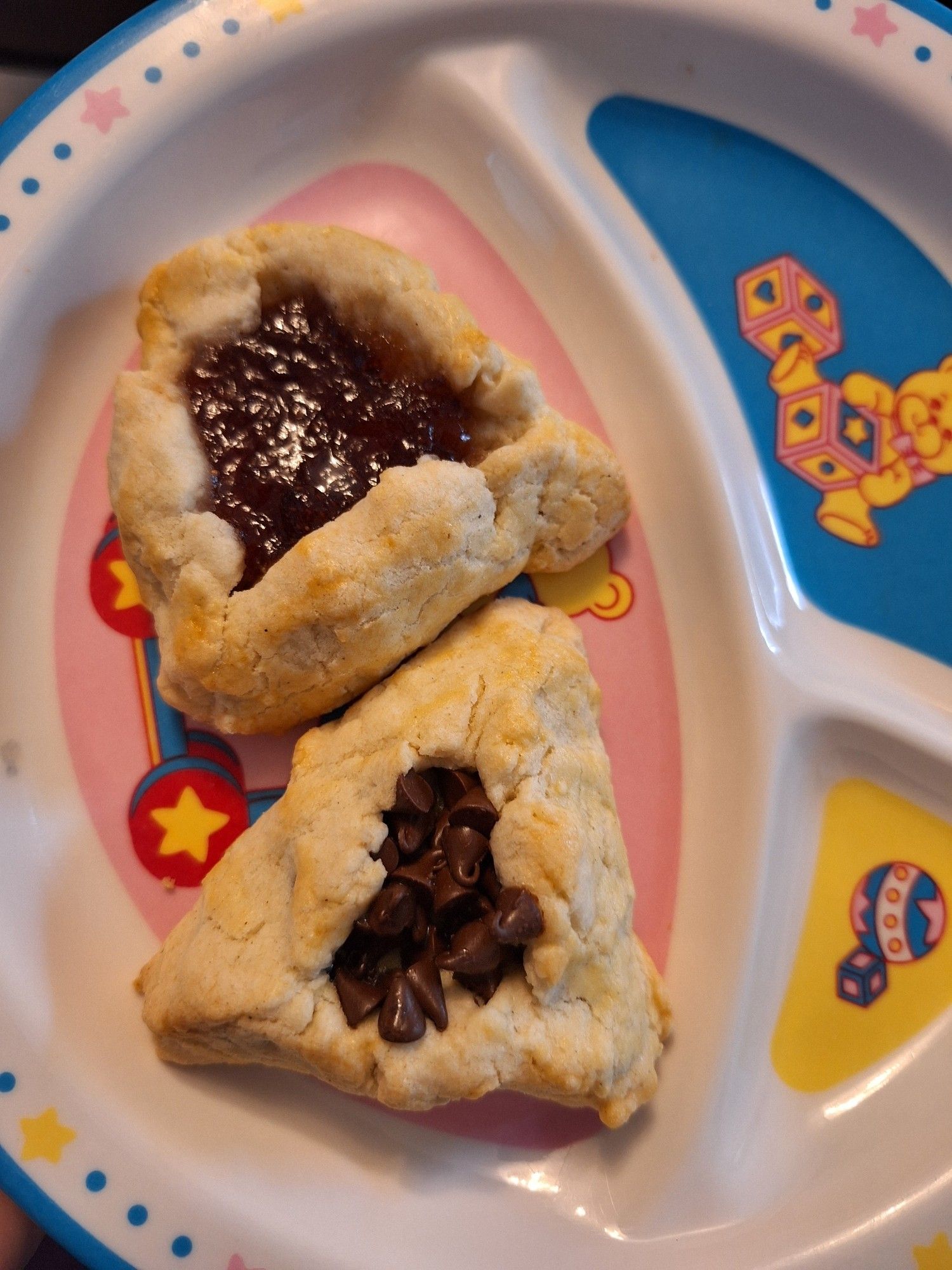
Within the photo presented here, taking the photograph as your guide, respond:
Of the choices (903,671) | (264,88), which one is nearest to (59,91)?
(264,88)

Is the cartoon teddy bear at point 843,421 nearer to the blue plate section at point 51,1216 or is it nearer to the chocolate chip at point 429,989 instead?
the chocolate chip at point 429,989

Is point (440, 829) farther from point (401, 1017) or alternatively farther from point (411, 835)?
point (401, 1017)

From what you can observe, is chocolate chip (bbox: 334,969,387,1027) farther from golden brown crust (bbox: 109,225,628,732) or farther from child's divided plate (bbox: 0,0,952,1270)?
golden brown crust (bbox: 109,225,628,732)

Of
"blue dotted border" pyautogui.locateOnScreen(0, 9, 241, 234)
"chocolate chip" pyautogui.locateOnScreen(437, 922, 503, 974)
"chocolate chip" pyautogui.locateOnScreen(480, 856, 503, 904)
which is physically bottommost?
"chocolate chip" pyautogui.locateOnScreen(437, 922, 503, 974)

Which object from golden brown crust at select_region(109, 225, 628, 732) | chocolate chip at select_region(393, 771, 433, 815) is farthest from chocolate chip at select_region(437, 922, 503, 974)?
golden brown crust at select_region(109, 225, 628, 732)

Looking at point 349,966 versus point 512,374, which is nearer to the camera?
point 349,966

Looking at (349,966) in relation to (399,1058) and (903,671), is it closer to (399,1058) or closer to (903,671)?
(399,1058)
